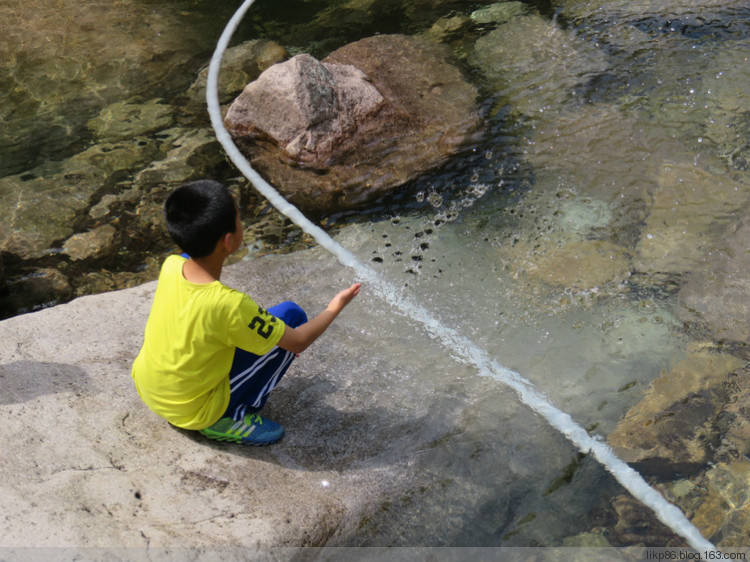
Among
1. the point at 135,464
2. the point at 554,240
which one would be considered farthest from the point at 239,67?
the point at 135,464

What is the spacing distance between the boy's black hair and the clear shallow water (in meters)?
1.29

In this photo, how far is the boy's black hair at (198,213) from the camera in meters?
2.39

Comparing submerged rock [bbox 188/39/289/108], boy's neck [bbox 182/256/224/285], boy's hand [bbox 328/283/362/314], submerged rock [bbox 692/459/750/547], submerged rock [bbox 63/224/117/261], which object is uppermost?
boy's neck [bbox 182/256/224/285]

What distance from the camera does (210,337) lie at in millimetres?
2504

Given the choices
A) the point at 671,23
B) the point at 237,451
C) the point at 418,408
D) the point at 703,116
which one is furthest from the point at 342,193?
the point at 671,23

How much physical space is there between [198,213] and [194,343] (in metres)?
0.49

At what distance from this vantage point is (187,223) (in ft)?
7.86

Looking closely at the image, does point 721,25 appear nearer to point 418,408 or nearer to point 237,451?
point 418,408

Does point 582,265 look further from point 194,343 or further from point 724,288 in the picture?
point 194,343

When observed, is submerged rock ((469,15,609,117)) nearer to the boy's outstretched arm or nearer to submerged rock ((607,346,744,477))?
submerged rock ((607,346,744,477))

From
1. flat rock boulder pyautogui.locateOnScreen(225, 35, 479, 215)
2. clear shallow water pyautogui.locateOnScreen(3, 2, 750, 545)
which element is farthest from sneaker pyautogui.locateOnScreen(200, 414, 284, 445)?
flat rock boulder pyautogui.locateOnScreen(225, 35, 479, 215)

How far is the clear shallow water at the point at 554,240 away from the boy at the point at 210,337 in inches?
28.1

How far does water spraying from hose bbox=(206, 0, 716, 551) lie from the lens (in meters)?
2.87

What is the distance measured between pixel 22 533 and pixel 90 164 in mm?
3801
